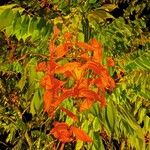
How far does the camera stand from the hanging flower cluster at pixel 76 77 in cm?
169

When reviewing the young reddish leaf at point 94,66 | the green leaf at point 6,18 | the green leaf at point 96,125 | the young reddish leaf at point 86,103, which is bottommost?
the green leaf at point 96,125

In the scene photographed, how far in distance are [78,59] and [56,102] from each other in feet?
1.01

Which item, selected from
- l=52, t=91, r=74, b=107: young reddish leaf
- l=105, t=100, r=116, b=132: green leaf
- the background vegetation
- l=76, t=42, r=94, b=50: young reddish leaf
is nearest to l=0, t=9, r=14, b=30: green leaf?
the background vegetation

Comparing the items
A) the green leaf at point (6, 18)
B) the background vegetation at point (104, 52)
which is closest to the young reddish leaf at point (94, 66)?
the background vegetation at point (104, 52)

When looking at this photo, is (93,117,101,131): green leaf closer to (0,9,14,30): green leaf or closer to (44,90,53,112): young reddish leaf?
(44,90,53,112): young reddish leaf

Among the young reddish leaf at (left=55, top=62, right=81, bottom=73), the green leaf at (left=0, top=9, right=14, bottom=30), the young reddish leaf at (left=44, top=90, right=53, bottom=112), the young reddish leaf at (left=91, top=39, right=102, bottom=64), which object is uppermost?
the green leaf at (left=0, top=9, right=14, bottom=30)

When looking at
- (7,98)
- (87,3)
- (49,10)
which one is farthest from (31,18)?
(7,98)

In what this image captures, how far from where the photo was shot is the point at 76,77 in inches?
69.5

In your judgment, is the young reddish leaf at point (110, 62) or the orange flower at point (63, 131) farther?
the young reddish leaf at point (110, 62)

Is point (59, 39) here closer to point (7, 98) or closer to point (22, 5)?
point (22, 5)

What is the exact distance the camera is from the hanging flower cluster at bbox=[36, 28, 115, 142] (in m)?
1.69

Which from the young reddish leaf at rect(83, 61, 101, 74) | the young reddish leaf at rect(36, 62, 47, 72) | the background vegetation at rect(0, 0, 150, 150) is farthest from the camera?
the background vegetation at rect(0, 0, 150, 150)

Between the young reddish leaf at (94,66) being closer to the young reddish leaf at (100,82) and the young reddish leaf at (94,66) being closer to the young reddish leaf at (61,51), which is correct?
the young reddish leaf at (100,82)

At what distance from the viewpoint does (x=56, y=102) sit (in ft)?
5.66
